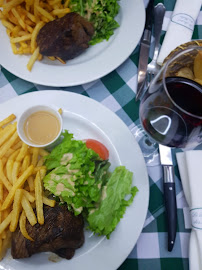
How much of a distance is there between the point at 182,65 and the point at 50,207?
38.6 inches

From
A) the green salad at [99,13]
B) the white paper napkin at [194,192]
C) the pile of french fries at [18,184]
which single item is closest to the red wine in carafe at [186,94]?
the white paper napkin at [194,192]

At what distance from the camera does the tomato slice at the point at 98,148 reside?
1547mm

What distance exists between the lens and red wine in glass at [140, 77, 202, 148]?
102 centimetres

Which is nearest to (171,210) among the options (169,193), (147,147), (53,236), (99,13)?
(169,193)

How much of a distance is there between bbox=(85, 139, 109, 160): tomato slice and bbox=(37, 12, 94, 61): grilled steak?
64 cm

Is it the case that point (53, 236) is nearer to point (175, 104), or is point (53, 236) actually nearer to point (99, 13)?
point (175, 104)

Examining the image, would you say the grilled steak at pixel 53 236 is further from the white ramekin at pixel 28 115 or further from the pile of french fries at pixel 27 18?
the pile of french fries at pixel 27 18

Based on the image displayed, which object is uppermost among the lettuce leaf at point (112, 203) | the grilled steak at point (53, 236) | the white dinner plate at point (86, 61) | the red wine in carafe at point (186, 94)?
the red wine in carafe at point (186, 94)

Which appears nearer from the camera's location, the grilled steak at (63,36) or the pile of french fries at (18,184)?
the pile of french fries at (18,184)

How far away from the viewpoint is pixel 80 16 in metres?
1.76

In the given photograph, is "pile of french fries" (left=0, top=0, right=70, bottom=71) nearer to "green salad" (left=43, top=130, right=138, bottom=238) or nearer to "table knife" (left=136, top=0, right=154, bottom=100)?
"table knife" (left=136, top=0, right=154, bottom=100)

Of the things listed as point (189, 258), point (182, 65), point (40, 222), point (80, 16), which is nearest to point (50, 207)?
point (40, 222)

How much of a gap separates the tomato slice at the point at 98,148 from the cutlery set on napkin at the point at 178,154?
33 cm

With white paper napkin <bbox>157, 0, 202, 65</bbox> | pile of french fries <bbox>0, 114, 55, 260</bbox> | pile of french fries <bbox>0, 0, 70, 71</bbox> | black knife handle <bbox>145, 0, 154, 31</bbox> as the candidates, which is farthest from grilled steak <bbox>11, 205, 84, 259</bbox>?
black knife handle <bbox>145, 0, 154, 31</bbox>
